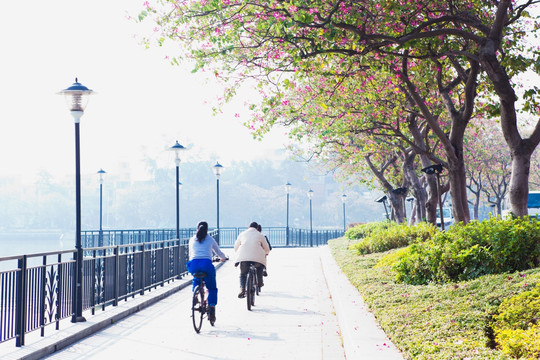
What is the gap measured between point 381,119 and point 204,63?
8.78 m

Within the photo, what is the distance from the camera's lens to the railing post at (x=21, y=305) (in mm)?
8164

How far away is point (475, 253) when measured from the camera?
10320mm

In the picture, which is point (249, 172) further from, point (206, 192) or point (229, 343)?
point (229, 343)

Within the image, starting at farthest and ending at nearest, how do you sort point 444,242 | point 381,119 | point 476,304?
point 381,119 < point 444,242 < point 476,304

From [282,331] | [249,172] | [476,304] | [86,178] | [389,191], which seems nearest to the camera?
[476,304]

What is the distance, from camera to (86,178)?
102m

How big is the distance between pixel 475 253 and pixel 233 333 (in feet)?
13.2

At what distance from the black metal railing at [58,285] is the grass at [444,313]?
4.59 metres

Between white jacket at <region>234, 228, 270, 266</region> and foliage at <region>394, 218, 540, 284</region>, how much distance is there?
2.62m

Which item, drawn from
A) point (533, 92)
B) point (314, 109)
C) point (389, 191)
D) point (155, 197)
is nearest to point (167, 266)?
point (314, 109)

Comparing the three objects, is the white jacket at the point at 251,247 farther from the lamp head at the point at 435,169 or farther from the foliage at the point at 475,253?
the lamp head at the point at 435,169

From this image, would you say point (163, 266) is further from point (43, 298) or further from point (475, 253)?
point (475, 253)

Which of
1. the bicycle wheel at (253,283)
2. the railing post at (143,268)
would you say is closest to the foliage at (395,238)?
the bicycle wheel at (253,283)

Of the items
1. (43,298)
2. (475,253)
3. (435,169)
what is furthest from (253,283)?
(435,169)
